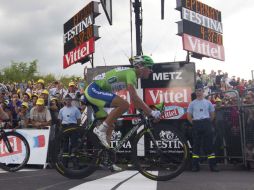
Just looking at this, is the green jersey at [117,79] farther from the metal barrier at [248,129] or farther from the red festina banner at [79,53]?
the red festina banner at [79,53]

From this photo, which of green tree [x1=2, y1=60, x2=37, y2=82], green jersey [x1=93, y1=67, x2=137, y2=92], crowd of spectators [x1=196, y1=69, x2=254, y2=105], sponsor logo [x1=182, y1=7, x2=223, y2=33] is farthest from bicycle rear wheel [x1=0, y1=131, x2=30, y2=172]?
green tree [x1=2, y1=60, x2=37, y2=82]

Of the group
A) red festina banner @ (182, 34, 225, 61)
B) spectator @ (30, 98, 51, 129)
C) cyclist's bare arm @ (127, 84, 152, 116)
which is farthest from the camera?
red festina banner @ (182, 34, 225, 61)

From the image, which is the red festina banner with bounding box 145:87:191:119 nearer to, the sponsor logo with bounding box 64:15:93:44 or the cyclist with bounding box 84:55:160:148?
the cyclist with bounding box 84:55:160:148

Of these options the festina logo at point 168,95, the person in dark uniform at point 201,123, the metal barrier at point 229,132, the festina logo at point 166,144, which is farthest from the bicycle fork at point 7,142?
the metal barrier at point 229,132

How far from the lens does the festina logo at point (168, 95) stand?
33.3 feet

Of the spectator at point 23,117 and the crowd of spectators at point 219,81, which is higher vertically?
the crowd of spectators at point 219,81

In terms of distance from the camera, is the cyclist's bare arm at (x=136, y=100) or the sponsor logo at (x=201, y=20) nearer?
the cyclist's bare arm at (x=136, y=100)

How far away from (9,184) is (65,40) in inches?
474

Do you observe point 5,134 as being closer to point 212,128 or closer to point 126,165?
point 126,165

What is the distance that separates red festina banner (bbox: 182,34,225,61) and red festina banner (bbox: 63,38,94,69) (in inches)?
139

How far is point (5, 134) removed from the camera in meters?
7.83

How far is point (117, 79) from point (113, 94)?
0.23 meters

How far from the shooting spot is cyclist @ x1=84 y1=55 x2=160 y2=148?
19.5ft

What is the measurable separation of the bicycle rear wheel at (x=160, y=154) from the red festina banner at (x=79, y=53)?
954cm
